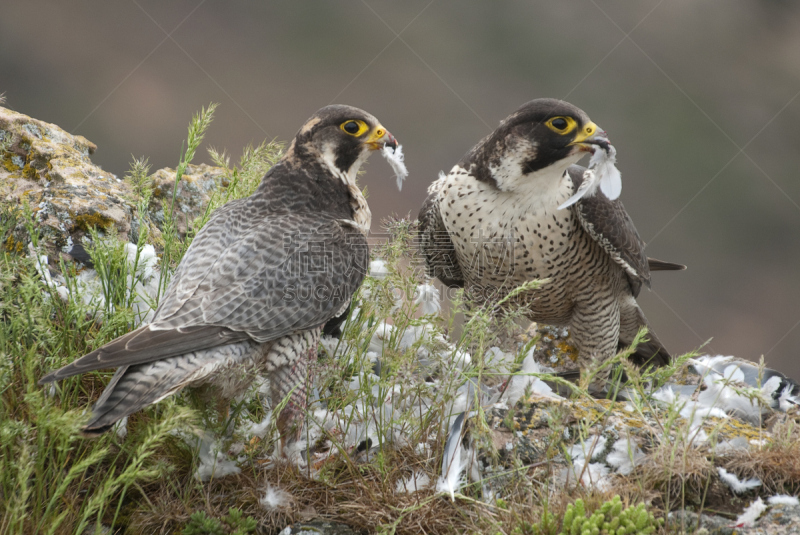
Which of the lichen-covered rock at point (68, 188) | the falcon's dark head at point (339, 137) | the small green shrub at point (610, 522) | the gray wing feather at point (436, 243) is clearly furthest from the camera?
the gray wing feather at point (436, 243)

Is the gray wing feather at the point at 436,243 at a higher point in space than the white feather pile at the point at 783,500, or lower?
lower

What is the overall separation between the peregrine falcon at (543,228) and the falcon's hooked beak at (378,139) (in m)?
0.46

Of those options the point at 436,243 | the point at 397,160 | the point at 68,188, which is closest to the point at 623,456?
the point at 397,160

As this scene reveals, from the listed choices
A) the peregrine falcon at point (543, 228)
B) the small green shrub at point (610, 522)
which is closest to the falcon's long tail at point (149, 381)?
the small green shrub at point (610, 522)

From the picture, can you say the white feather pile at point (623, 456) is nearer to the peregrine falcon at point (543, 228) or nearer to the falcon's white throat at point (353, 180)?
the peregrine falcon at point (543, 228)

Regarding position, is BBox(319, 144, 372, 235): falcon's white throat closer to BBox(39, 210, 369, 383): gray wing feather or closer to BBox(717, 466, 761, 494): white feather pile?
BBox(39, 210, 369, 383): gray wing feather

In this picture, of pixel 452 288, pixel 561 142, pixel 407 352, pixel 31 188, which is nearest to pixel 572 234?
pixel 561 142

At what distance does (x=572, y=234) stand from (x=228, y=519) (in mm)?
1762

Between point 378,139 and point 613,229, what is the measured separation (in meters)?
1.11

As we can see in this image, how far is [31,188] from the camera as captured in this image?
9.51 feet

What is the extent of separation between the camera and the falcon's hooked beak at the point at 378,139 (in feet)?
7.50

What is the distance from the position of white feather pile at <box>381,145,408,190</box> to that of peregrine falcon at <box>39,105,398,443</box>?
31 millimetres

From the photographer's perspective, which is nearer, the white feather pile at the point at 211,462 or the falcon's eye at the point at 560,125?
the white feather pile at the point at 211,462

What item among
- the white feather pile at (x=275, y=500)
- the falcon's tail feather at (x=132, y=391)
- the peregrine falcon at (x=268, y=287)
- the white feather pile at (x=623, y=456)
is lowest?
the white feather pile at (x=275, y=500)
